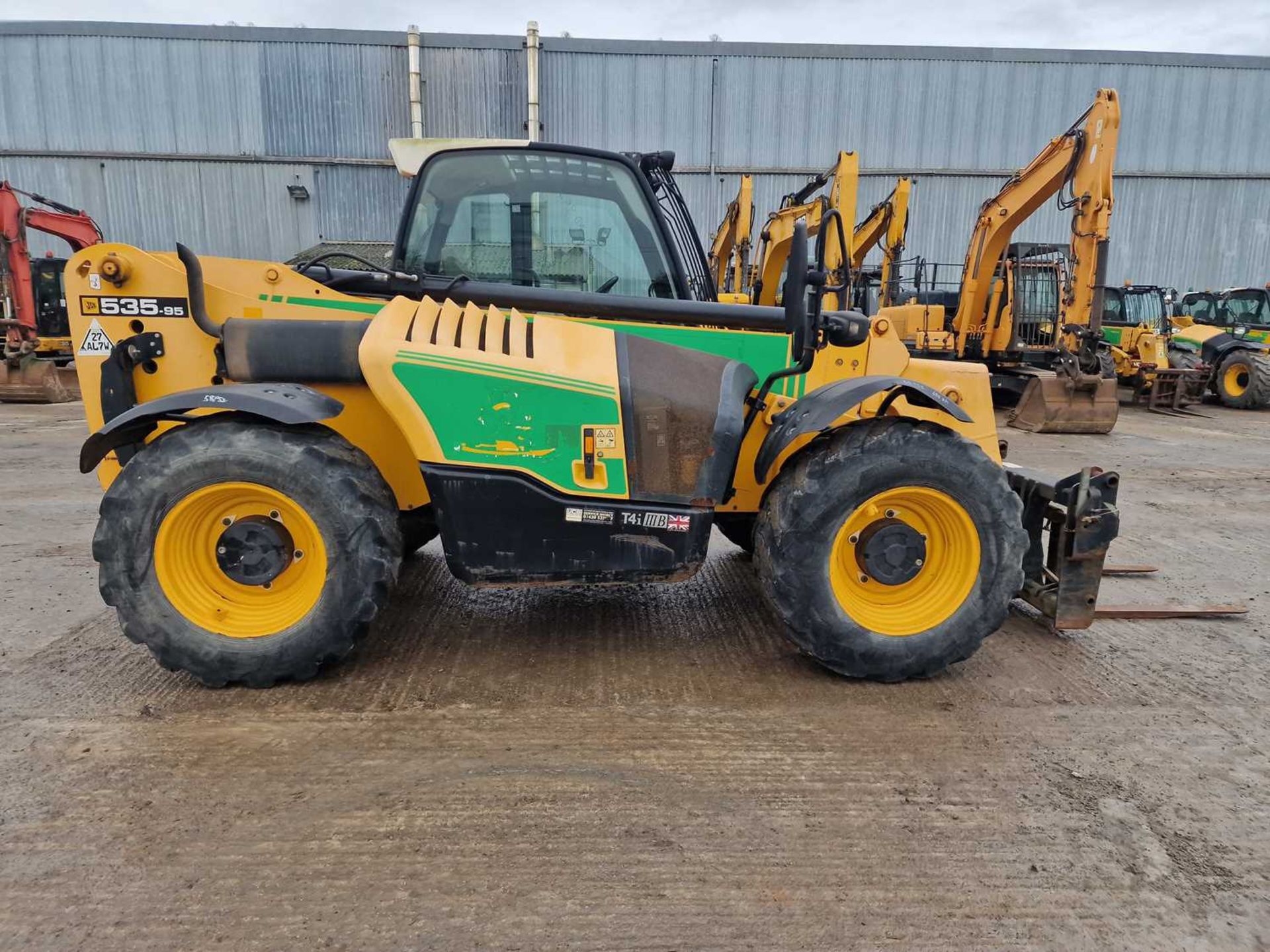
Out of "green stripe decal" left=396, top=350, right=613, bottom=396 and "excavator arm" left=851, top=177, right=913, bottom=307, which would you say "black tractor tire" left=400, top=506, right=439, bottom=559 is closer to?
"green stripe decal" left=396, top=350, right=613, bottom=396

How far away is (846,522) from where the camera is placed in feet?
9.82

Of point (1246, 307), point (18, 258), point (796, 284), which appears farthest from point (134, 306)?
point (1246, 307)

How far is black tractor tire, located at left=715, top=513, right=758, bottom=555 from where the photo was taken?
351 centimetres

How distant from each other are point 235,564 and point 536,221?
1899 millimetres

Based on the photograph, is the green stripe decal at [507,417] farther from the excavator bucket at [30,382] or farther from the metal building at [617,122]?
the metal building at [617,122]

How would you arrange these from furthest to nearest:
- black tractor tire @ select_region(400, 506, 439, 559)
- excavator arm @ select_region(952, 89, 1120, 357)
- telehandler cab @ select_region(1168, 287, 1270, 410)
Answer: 1. telehandler cab @ select_region(1168, 287, 1270, 410)
2. excavator arm @ select_region(952, 89, 1120, 357)
3. black tractor tire @ select_region(400, 506, 439, 559)

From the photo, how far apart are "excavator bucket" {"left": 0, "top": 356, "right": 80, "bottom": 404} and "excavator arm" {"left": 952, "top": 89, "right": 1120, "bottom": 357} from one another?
14771 mm

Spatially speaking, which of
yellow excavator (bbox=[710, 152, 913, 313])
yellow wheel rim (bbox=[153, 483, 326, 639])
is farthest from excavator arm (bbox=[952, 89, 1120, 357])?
yellow wheel rim (bbox=[153, 483, 326, 639])

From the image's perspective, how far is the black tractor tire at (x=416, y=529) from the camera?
3.50 meters

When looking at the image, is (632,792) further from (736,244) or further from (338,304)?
(736,244)

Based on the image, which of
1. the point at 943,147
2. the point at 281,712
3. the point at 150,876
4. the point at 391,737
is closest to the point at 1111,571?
the point at 391,737

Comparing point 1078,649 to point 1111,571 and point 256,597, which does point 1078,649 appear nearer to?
point 1111,571

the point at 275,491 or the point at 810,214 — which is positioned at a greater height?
the point at 810,214

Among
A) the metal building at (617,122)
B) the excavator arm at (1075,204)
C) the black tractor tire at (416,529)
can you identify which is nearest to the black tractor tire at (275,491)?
the black tractor tire at (416,529)
